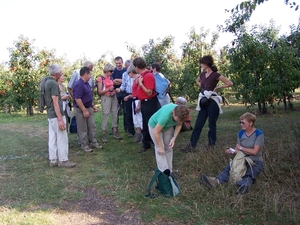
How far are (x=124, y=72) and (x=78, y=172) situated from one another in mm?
2667

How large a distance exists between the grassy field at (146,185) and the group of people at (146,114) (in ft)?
0.74

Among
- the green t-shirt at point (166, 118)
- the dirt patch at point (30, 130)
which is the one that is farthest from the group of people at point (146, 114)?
the dirt patch at point (30, 130)

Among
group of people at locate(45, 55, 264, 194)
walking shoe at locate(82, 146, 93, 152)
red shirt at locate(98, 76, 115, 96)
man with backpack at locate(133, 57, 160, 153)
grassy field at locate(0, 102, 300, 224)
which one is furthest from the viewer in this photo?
red shirt at locate(98, 76, 115, 96)

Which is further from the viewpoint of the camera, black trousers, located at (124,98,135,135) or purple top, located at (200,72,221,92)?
black trousers, located at (124,98,135,135)

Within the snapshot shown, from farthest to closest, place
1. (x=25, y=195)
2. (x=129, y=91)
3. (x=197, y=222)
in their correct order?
1. (x=129, y=91)
2. (x=25, y=195)
3. (x=197, y=222)

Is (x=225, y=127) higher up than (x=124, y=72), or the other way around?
(x=124, y=72)

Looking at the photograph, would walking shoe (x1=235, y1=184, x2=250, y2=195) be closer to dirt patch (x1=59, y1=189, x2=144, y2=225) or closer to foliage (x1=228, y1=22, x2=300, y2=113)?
dirt patch (x1=59, y1=189, x2=144, y2=225)

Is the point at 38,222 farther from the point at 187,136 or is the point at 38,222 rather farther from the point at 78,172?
the point at 187,136

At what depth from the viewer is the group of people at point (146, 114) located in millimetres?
3855

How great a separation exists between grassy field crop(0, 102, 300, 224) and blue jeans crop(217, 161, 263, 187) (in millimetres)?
78

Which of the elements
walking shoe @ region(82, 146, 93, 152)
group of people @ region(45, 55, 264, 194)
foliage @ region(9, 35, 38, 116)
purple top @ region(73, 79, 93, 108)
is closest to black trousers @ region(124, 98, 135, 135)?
group of people @ region(45, 55, 264, 194)

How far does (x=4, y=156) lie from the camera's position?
5.88m

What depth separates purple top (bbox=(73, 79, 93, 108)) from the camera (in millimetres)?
5605

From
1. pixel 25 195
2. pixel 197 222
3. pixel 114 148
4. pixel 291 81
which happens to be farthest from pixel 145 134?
pixel 291 81
